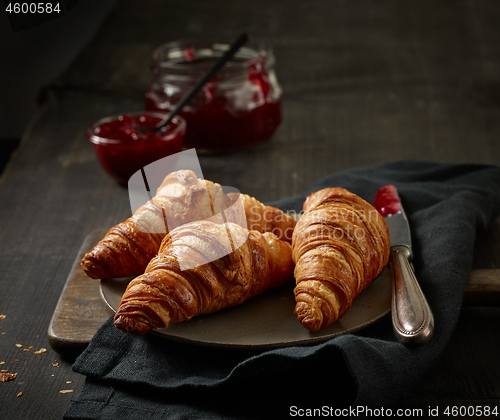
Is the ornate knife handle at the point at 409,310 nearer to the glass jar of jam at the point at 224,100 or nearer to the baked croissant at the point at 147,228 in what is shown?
the baked croissant at the point at 147,228

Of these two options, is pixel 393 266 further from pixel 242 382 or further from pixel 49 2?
pixel 49 2

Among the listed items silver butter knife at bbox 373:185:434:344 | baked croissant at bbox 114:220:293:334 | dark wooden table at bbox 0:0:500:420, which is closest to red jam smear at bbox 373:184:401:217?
silver butter knife at bbox 373:185:434:344

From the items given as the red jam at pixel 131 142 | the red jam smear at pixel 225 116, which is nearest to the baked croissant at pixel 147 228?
the red jam at pixel 131 142

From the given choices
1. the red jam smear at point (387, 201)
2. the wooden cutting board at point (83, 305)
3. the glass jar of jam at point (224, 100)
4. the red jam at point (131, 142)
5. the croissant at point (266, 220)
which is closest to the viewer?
the wooden cutting board at point (83, 305)

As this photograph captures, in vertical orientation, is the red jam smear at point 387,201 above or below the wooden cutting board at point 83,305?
below

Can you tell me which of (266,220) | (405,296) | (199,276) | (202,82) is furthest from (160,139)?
(405,296)

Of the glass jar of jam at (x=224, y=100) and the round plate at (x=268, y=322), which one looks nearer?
the round plate at (x=268, y=322)

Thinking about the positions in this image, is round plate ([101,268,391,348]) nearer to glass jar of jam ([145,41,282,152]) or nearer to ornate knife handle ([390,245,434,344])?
ornate knife handle ([390,245,434,344])
